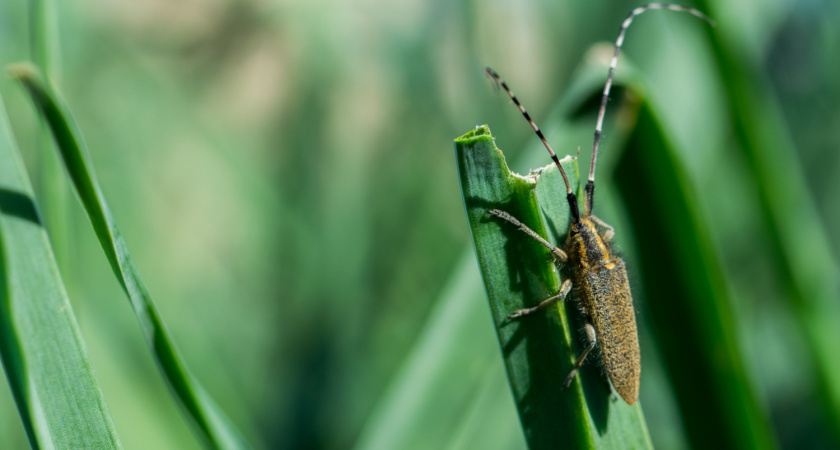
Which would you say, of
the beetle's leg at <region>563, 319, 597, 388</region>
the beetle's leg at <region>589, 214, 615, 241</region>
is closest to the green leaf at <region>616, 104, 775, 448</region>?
the beetle's leg at <region>589, 214, 615, 241</region>

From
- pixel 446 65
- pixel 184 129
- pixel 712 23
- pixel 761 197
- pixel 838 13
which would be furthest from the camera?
pixel 446 65

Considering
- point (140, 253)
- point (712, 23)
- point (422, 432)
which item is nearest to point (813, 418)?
point (712, 23)

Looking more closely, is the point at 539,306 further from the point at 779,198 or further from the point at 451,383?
the point at 779,198

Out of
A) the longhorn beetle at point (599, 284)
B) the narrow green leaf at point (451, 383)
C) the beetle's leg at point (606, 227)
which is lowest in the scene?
the narrow green leaf at point (451, 383)

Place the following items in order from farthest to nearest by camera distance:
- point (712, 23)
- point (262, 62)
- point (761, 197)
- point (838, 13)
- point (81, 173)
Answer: point (262, 62)
point (838, 13)
point (761, 197)
point (712, 23)
point (81, 173)

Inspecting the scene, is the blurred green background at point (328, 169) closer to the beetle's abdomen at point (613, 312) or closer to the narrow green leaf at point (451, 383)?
the narrow green leaf at point (451, 383)

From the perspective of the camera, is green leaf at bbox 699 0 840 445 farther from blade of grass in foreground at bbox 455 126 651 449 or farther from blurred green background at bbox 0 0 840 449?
blade of grass in foreground at bbox 455 126 651 449

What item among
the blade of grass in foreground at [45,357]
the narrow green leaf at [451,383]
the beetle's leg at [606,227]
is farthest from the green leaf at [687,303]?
the blade of grass in foreground at [45,357]

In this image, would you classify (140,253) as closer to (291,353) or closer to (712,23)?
(291,353)
